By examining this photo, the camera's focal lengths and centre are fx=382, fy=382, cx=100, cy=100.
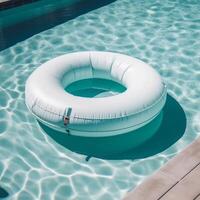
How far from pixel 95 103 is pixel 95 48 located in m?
2.86

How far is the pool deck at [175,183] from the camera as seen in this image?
3.92m

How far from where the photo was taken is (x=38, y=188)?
4.59 m

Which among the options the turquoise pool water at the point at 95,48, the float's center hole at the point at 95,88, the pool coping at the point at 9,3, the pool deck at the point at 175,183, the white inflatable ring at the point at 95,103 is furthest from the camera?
the pool coping at the point at 9,3

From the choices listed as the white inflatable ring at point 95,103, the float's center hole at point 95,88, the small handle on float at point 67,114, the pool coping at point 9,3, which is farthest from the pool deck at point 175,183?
the pool coping at point 9,3

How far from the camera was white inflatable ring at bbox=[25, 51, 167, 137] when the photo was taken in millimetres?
4871

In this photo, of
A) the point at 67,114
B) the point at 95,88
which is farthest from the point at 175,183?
the point at 95,88

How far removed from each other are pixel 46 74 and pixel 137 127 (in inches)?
59.7

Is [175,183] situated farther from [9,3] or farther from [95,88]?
[9,3]

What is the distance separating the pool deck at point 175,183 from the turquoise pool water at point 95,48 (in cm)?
55

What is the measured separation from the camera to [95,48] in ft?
24.9

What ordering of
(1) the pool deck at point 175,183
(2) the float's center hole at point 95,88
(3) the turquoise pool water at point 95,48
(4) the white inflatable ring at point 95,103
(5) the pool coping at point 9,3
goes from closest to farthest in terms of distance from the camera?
(1) the pool deck at point 175,183
(3) the turquoise pool water at point 95,48
(4) the white inflatable ring at point 95,103
(2) the float's center hole at point 95,88
(5) the pool coping at point 9,3

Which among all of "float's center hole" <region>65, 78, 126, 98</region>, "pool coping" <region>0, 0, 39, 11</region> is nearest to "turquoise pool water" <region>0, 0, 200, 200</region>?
"float's center hole" <region>65, 78, 126, 98</region>

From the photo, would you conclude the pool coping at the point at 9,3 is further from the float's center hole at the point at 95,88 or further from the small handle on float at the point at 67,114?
the small handle on float at the point at 67,114

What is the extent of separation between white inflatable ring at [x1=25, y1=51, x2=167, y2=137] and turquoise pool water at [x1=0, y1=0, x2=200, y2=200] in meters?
0.42
